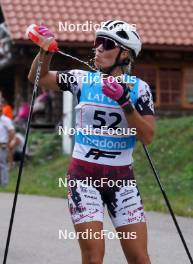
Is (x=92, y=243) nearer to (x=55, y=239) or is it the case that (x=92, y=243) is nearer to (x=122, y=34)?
(x=122, y=34)

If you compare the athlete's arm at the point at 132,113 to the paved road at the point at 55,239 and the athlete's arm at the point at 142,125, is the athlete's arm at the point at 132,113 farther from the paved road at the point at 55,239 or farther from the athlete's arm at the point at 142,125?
the paved road at the point at 55,239

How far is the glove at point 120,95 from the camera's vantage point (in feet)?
16.1

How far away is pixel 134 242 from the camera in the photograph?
5117 millimetres

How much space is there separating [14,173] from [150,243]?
475 inches

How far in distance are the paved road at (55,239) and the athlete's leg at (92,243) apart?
114 inches

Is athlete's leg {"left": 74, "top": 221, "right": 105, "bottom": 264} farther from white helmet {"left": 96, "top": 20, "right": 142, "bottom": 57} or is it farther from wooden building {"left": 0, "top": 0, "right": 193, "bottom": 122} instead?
wooden building {"left": 0, "top": 0, "right": 193, "bottom": 122}

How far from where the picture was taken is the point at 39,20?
25672 millimetres

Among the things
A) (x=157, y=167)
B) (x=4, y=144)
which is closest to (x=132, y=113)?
(x=4, y=144)

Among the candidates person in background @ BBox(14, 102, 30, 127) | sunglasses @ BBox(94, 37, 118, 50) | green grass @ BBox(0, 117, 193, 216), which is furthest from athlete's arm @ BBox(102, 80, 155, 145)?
person in background @ BBox(14, 102, 30, 127)

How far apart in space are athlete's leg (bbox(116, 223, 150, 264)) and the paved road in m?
2.82

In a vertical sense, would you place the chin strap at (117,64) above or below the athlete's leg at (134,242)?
above

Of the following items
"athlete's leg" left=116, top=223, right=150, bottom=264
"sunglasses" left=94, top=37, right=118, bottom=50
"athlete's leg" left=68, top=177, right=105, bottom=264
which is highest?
"sunglasses" left=94, top=37, right=118, bottom=50

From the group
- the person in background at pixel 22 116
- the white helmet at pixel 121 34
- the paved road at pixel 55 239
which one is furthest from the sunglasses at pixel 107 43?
the person in background at pixel 22 116

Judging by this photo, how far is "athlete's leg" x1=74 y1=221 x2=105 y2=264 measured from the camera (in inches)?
198
